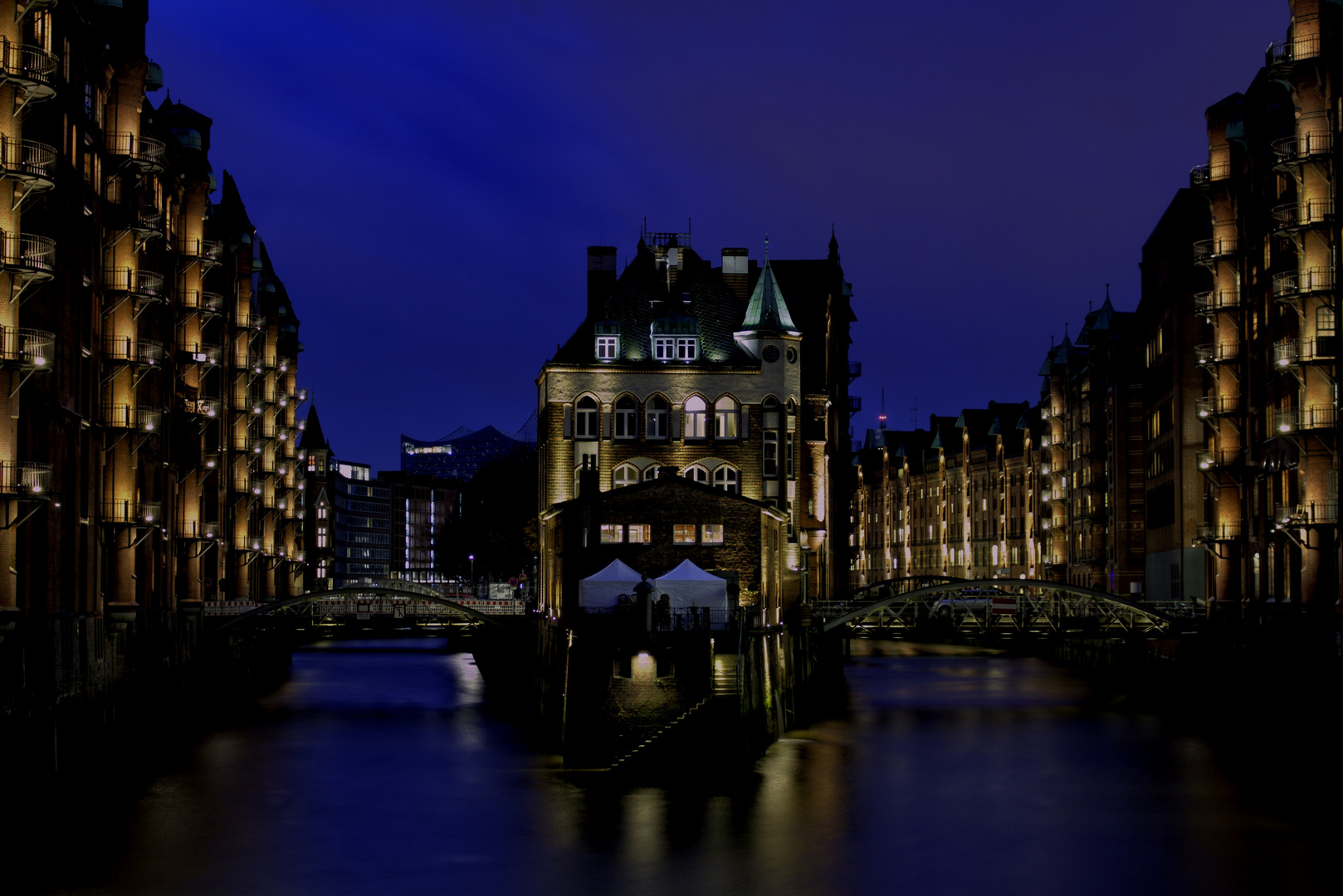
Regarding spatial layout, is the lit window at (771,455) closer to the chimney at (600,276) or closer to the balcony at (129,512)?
the chimney at (600,276)

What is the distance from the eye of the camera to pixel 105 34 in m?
68.8

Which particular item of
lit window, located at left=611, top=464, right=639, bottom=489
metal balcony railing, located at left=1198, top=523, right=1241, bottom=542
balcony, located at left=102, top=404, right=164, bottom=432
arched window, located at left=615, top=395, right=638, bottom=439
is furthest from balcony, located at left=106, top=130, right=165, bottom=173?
metal balcony railing, located at left=1198, top=523, right=1241, bottom=542

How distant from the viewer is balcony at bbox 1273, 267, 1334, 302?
62375 millimetres

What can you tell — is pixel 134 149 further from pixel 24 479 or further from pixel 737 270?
pixel 737 270

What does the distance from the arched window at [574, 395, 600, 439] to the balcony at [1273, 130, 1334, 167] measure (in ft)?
113

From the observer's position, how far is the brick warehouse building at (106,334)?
5044cm

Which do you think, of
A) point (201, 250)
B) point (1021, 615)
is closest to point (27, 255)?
point (201, 250)

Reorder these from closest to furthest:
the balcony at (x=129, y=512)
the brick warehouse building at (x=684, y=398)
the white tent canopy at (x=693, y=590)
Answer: the white tent canopy at (x=693, y=590)
the balcony at (x=129, y=512)
the brick warehouse building at (x=684, y=398)

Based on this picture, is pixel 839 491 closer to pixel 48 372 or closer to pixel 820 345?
pixel 820 345

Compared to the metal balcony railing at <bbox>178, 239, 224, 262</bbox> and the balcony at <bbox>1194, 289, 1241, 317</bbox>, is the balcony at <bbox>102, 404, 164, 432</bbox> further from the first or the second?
the balcony at <bbox>1194, 289, 1241, 317</bbox>

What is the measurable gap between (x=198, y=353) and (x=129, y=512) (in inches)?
812

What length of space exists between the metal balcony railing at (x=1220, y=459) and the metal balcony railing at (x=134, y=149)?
47633mm

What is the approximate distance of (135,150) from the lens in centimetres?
6619

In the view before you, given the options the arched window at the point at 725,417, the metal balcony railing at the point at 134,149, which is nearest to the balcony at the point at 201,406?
the metal balcony railing at the point at 134,149
